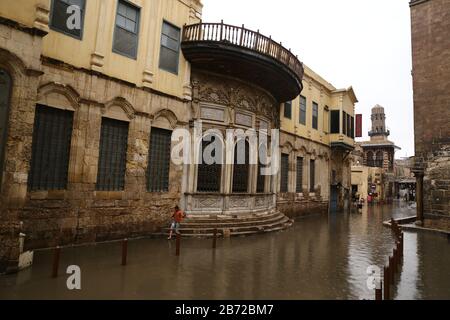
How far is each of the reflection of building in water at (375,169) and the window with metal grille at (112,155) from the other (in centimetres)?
3192

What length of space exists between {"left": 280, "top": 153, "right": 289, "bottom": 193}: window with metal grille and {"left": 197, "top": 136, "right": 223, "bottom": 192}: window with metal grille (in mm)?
6899

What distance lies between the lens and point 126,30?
10.3 metres

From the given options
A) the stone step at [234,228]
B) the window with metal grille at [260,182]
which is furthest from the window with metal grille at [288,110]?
the stone step at [234,228]

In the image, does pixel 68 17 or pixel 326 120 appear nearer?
pixel 68 17

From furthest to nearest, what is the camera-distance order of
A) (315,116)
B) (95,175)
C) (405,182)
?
(405,182) < (315,116) < (95,175)

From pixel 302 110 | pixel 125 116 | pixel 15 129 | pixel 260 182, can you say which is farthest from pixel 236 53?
pixel 302 110

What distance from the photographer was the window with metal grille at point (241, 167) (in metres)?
13.3

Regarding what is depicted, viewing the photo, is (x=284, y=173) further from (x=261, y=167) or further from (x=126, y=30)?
(x=126, y=30)

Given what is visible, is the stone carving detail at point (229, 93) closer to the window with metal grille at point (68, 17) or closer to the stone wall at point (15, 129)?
the window with metal grille at point (68, 17)

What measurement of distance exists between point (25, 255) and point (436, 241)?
15.0 m

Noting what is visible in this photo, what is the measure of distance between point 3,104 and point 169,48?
692cm

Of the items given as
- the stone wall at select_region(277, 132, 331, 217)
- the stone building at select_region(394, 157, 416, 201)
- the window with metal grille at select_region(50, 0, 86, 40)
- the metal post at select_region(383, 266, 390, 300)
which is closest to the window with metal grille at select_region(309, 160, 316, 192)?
the stone wall at select_region(277, 132, 331, 217)
